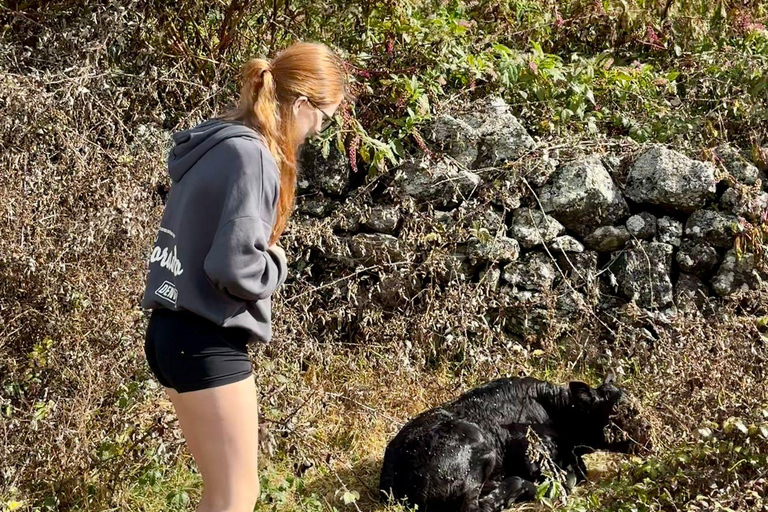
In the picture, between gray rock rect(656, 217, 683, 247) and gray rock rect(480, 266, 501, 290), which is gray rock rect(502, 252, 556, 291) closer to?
gray rock rect(480, 266, 501, 290)

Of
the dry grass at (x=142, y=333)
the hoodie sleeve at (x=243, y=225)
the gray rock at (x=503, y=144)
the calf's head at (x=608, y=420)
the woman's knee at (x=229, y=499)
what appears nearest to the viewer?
the hoodie sleeve at (x=243, y=225)

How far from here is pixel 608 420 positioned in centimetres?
491

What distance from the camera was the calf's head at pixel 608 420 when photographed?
15.8 ft

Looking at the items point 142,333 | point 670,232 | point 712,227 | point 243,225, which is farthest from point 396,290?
point 243,225

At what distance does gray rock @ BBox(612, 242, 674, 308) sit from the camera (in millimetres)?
6066

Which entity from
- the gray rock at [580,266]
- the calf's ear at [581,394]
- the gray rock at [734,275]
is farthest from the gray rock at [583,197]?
the calf's ear at [581,394]

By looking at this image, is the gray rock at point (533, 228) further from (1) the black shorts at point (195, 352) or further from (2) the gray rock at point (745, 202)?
(1) the black shorts at point (195, 352)

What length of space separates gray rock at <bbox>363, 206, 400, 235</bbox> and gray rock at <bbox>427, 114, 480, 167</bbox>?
2.02 feet

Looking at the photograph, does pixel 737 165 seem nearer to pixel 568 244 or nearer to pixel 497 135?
pixel 568 244

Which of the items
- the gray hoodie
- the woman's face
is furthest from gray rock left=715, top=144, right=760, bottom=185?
the gray hoodie

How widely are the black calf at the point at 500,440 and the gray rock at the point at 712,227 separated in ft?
5.14

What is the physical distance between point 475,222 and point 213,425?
336 cm

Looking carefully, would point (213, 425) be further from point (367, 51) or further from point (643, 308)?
point (367, 51)

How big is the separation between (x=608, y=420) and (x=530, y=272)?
1.47m
